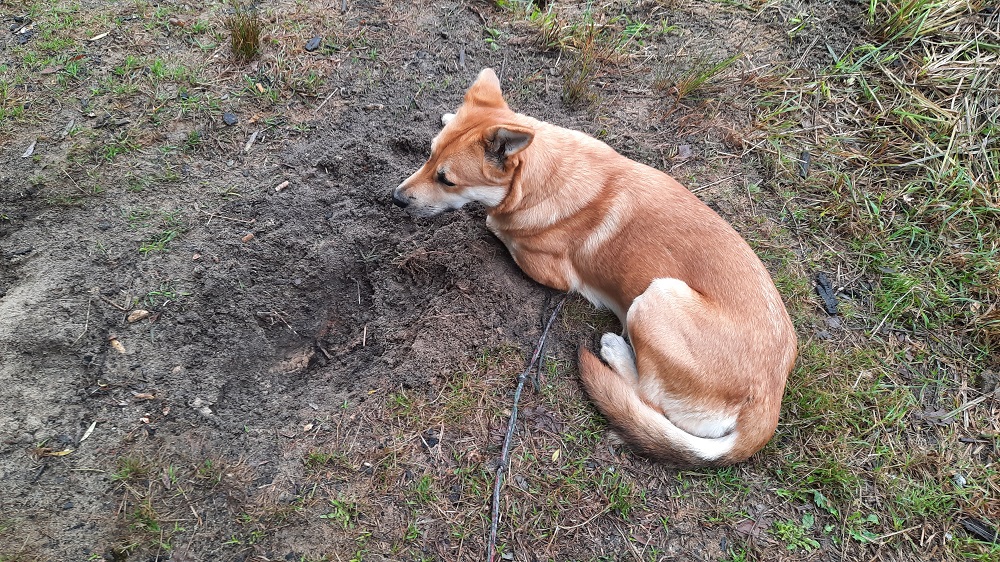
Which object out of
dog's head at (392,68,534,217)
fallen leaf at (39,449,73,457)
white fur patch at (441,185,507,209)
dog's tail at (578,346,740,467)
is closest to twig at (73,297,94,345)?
fallen leaf at (39,449,73,457)

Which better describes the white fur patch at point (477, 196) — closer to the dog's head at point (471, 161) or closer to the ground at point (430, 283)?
the dog's head at point (471, 161)

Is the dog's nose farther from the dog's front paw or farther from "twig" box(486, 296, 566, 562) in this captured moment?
the dog's front paw

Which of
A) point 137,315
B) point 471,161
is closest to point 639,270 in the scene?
point 471,161

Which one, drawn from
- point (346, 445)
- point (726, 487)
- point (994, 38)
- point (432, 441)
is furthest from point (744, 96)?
point (346, 445)

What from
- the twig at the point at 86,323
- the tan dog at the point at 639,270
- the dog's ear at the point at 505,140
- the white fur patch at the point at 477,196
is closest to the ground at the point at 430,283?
the twig at the point at 86,323

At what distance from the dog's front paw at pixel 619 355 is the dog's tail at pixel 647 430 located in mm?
140

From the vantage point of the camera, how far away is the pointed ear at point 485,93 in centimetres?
346

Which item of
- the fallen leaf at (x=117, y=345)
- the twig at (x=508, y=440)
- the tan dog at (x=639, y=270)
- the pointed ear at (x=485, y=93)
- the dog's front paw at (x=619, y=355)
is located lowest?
the twig at (x=508, y=440)

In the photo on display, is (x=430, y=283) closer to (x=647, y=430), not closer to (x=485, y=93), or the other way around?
(x=485, y=93)

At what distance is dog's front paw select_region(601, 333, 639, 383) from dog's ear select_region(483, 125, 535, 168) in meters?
1.40

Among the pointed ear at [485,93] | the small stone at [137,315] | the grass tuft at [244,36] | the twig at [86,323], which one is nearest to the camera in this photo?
the twig at [86,323]

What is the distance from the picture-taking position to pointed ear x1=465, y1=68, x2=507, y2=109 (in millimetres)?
3459

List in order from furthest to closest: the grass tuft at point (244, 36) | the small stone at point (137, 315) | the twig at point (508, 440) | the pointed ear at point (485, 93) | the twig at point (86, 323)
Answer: the grass tuft at point (244, 36) → the pointed ear at point (485, 93) → the small stone at point (137, 315) → the twig at point (86, 323) → the twig at point (508, 440)

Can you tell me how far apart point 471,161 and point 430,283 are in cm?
93
